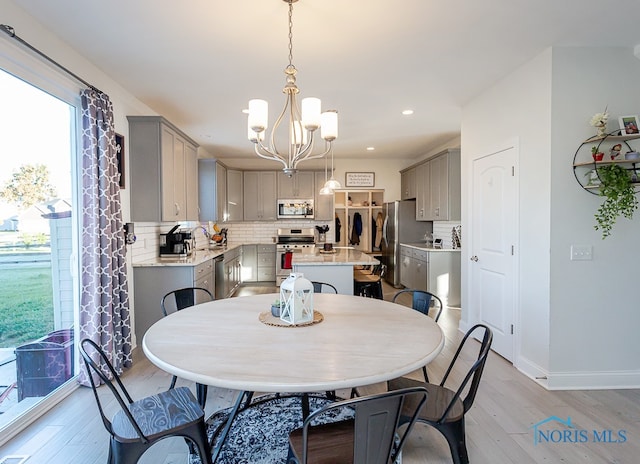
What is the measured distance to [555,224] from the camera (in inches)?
105

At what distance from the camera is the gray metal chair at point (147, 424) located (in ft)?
4.45

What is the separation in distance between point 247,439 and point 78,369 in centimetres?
166

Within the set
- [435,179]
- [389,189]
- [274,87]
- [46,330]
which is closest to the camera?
[46,330]

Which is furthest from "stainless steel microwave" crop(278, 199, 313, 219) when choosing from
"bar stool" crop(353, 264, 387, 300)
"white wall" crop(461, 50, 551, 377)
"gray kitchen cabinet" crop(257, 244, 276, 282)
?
"white wall" crop(461, 50, 551, 377)

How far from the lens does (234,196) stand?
664cm

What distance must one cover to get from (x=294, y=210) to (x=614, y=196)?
5115mm

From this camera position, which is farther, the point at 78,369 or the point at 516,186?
the point at 516,186

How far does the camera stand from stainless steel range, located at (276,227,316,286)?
6.59 metres

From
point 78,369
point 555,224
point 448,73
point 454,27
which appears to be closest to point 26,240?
point 78,369

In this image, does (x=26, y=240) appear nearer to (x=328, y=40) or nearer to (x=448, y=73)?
(x=328, y=40)

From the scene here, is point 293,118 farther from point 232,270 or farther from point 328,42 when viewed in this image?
point 232,270

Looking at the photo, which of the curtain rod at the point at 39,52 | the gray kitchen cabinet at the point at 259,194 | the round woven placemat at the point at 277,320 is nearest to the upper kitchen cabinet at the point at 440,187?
the gray kitchen cabinet at the point at 259,194

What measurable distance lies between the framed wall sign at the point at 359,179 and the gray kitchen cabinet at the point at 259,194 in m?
1.51

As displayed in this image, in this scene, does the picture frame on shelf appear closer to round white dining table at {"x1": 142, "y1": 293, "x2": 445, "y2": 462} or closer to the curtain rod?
round white dining table at {"x1": 142, "y1": 293, "x2": 445, "y2": 462}
